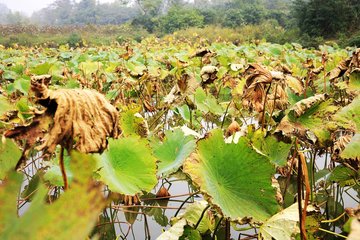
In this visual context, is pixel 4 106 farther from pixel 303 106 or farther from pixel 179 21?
pixel 179 21

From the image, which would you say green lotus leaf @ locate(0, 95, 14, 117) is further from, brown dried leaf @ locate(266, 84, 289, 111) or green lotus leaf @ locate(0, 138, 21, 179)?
brown dried leaf @ locate(266, 84, 289, 111)

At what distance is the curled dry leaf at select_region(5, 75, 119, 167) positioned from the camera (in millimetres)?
530

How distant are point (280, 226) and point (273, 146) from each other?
42 cm

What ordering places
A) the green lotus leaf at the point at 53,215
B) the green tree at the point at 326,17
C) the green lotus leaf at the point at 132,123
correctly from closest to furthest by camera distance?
the green lotus leaf at the point at 53,215 → the green lotus leaf at the point at 132,123 → the green tree at the point at 326,17

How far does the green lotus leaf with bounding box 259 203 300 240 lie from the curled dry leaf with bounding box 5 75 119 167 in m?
0.35

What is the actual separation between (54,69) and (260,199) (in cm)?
234

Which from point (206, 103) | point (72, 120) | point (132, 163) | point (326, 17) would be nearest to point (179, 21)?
Result: point (326, 17)

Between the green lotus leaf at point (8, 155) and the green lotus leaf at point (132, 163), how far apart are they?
189 mm

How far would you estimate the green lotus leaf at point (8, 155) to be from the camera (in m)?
0.89

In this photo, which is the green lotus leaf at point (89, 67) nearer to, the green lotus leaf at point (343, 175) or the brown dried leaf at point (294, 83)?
the brown dried leaf at point (294, 83)

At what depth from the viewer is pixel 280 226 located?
74 centimetres

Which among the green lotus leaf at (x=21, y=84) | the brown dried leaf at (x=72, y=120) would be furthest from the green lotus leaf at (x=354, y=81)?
the green lotus leaf at (x=21, y=84)

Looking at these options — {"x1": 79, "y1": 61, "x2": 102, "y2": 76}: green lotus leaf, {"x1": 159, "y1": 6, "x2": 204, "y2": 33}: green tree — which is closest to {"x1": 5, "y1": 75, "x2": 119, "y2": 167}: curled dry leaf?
{"x1": 79, "y1": 61, "x2": 102, "y2": 76}: green lotus leaf

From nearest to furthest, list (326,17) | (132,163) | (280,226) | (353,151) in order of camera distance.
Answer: (280,226), (353,151), (132,163), (326,17)
